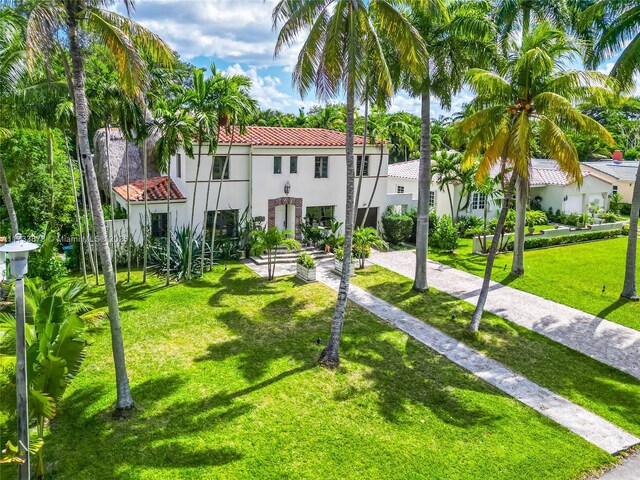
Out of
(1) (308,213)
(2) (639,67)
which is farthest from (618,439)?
(1) (308,213)

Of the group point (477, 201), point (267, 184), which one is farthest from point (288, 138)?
point (477, 201)

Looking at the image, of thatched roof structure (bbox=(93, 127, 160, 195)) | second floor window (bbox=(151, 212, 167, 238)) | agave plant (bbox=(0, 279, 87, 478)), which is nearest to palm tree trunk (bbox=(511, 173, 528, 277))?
second floor window (bbox=(151, 212, 167, 238))

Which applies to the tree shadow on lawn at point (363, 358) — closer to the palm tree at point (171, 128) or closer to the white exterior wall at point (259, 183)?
the palm tree at point (171, 128)

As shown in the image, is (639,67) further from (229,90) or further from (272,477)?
(272,477)

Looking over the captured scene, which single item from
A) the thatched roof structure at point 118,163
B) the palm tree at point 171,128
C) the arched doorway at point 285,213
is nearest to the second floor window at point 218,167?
the arched doorway at point 285,213

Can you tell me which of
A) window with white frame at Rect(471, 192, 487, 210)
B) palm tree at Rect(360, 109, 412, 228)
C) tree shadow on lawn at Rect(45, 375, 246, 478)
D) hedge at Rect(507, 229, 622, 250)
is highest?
palm tree at Rect(360, 109, 412, 228)

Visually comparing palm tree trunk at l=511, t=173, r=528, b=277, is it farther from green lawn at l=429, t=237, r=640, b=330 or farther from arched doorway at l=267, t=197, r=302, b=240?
arched doorway at l=267, t=197, r=302, b=240

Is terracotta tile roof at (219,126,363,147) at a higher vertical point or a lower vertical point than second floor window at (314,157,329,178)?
higher
